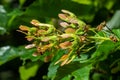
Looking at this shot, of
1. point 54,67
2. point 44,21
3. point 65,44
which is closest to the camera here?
point 65,44

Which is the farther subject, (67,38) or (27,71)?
(27,71)

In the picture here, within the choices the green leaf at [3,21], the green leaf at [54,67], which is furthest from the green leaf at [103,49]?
the green leaf at [3,21]

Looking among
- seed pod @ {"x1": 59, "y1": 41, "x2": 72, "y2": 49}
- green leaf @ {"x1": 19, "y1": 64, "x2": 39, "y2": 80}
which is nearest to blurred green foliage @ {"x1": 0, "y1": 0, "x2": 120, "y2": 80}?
green leaf @ {"x1": 19, "y1": 64, "x2": 39, "y2": 80}

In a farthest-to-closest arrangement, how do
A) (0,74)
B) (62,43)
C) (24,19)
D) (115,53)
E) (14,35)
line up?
1. (0,74)
2. (14,35)
3. (24,19)
4. (115,53)
5. (62,43)

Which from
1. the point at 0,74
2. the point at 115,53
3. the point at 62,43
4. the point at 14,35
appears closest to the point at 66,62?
the point at 62,43

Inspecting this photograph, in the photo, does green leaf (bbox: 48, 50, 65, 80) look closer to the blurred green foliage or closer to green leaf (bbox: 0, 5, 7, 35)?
the blurred green foliage

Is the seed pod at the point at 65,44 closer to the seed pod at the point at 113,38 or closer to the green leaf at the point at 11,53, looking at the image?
the seed pod at the point at 113,38

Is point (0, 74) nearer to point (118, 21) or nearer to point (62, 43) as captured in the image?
point (118, 21)

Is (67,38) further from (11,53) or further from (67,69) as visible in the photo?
(11,53)

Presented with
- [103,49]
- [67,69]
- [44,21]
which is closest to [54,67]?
[67,69]
